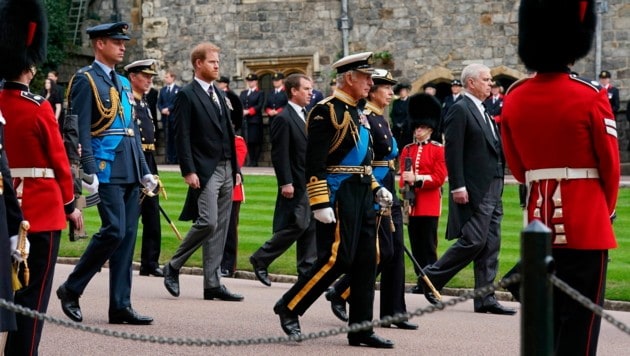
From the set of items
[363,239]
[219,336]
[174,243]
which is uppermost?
[363,239]

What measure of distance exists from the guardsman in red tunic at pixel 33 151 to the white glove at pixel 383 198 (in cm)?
239

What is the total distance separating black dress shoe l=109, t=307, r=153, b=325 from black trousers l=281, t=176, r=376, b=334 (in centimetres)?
118

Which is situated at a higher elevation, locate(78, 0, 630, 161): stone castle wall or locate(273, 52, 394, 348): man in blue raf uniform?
locate(273, 52, 394, 348): man in blue raf uniform

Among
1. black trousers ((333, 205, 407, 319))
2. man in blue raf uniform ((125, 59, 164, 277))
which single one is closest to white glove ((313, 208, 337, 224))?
black trousers ((333, 205, 407, 319))

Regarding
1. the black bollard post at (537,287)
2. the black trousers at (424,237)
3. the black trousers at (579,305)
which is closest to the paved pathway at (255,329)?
the black trousers at (424,237)

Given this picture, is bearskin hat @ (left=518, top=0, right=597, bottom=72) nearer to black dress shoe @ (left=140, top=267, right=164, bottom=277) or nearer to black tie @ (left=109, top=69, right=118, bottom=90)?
black tie @ (left=109, top=69, right=118, bottom=90)

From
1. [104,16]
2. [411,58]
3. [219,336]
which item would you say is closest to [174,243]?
[219,336]

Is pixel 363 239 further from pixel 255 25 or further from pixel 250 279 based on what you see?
pixel 255 25

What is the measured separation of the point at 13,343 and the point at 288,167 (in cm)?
582

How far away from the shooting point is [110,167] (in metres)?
10.3

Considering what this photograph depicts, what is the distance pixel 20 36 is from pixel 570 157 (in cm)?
301

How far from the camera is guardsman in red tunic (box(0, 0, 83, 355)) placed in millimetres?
7969

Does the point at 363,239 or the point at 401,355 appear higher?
the point at 363,239

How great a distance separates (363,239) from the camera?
955cm
